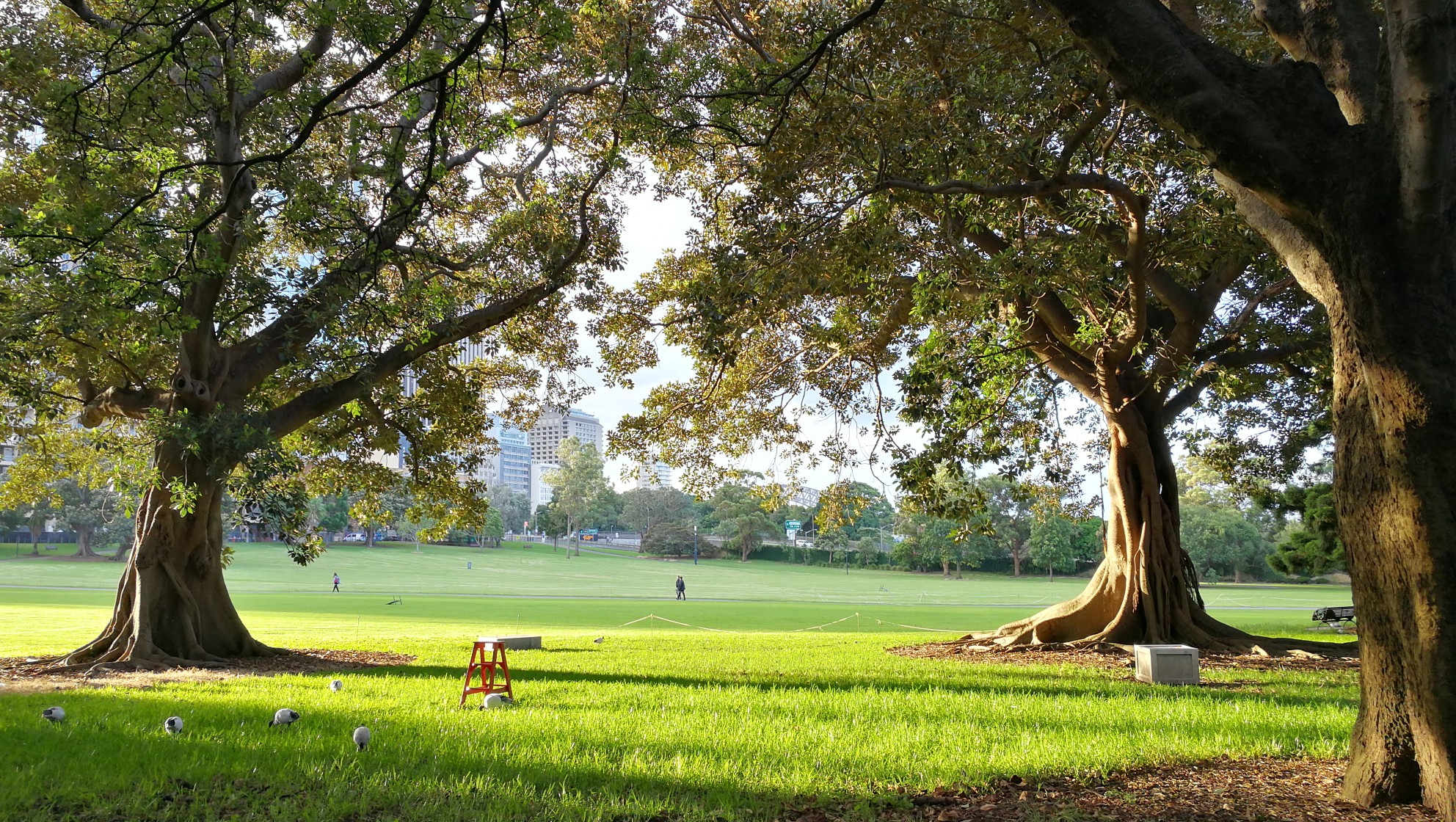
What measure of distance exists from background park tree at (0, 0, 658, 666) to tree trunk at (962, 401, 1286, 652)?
1063 cm

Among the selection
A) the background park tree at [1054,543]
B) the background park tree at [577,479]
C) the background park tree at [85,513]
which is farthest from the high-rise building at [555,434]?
the background park tree at [1054,543]

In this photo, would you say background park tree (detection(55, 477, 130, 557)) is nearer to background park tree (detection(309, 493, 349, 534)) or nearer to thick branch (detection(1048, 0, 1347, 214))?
background park tree (detection(309, 493, 349, 534))

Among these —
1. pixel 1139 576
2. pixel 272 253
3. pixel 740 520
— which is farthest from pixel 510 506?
pixel 1139 576

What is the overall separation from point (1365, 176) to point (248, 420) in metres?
12.5

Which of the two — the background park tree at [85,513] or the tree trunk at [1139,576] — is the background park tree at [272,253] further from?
the background park tree at [85,513]

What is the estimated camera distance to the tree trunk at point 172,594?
12719 millimetres

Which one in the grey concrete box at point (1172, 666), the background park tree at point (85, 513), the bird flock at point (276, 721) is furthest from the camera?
the background park tree at point (85, 513)

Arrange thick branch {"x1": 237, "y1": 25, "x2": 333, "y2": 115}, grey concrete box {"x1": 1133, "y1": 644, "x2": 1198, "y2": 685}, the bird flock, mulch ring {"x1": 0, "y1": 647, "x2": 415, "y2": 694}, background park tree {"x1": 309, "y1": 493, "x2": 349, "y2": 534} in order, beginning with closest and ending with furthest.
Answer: the bird flock < mulch ring {"x1": 0, "y1": 647, "x2": 415, "y2": 694} < grey concrete box {"x1": 1133, "y1": 644, "x2": 1198, "y2": 685} < thick branch {"x1": 237, "y1": 25, "x2": 333, "y2": 115} < background park tree {"x1": 309, "y1": 493, "x2": 349, "y2": 534}

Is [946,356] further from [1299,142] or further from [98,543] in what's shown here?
[98,543]

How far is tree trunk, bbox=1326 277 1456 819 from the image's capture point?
13.0 feet

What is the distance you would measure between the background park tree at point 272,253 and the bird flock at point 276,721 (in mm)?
3218

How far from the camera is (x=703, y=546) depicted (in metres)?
101

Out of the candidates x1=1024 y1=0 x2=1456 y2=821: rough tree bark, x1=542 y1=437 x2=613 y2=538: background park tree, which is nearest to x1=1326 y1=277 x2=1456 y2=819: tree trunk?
x1=1024 y1=0 x2=1456 y2=821: rough tree bark

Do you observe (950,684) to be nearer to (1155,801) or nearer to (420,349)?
(1155,801)
